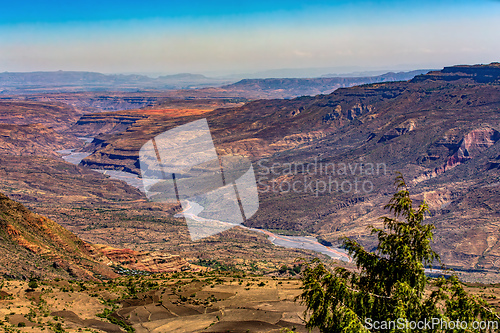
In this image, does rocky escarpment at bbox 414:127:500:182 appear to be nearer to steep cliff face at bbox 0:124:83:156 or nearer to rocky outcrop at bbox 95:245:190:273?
rocky outcrop at bbox 95:245:190:273

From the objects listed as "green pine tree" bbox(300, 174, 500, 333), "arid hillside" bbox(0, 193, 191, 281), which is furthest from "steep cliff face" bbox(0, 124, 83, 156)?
"green pine tree" bbox(300, 174, 500, 333)

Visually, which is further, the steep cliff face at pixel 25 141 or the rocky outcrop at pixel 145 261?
the steep cliff face at pixel 25 141

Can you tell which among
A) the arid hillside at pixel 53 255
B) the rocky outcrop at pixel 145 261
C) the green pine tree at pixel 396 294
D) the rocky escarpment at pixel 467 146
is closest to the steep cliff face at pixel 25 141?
the arid hillside at pixel 53 255

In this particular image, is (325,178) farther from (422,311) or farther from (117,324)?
(422,311)

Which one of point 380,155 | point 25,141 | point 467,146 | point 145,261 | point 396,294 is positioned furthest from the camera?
point 25,141

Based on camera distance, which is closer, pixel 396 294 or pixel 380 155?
pixel 396 294

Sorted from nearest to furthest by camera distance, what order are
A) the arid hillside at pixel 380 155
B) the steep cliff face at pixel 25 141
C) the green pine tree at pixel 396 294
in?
the green pine tree at pixel 396 294, the arid hillside at pixel 380 155, the steep cliff face at pixel 25 141

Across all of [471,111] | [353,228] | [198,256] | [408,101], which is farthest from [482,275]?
[408,101]

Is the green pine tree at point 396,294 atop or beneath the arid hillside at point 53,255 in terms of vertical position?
atop

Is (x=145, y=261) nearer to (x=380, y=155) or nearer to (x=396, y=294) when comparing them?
(x=396, y=294)

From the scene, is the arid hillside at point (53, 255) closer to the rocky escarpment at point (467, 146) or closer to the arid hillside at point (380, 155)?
the arid hillside at point (380, 155)

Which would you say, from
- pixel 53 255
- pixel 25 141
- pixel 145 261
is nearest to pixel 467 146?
pixel 145 261
